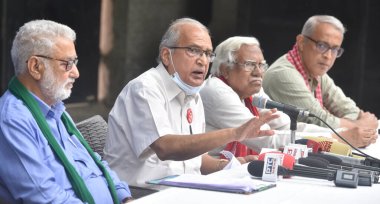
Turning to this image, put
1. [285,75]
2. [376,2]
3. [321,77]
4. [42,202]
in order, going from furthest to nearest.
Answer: [376,2] < [321,77] < [285,75] < [42,202]

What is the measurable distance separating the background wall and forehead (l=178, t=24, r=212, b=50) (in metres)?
4.39

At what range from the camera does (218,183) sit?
385 centimetres

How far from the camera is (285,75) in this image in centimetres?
648

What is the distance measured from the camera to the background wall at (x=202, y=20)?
32.2 feet

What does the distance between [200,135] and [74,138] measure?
0.69 m

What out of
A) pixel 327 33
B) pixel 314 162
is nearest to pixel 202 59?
pixel 314 162

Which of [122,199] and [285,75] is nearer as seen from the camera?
[122,199]

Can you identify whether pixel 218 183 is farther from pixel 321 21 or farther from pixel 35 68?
pixel 321 21

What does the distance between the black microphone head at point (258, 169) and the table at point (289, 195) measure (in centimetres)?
5

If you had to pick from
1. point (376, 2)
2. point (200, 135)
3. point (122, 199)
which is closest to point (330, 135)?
point (200, 135)

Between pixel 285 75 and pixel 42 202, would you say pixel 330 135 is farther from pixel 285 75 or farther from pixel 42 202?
pixel 42 202

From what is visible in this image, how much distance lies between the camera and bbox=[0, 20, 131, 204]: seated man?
3609 mm

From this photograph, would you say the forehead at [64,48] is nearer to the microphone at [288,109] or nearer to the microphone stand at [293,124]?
the microphone at [288,109]

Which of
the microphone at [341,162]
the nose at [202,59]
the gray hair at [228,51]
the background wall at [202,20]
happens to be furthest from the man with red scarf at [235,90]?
the background wall at [202,20]
